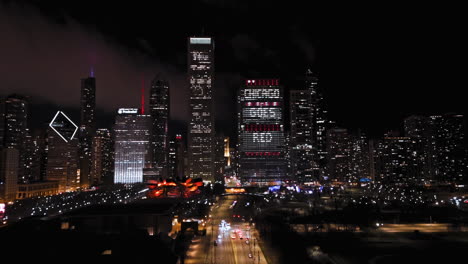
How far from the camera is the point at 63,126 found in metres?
168

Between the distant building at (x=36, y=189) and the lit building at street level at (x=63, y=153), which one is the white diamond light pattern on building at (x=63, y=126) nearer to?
the lit building at street level at (x=63, y=153)

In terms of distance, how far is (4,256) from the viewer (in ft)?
66.4

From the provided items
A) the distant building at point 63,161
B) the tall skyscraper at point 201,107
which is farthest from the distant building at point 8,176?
the tall skyscraper at point 201,107

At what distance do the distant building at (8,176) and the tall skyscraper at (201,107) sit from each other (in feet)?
244

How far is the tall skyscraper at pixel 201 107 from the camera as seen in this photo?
16638cm

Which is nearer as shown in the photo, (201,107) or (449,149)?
(449,149)

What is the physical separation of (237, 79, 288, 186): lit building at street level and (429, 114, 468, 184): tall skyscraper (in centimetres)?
6842

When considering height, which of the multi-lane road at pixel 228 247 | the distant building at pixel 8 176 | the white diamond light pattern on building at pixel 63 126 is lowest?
the multi-lane road at pixel 228 247

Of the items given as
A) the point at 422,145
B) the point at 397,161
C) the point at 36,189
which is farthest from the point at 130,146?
the point at 422,145

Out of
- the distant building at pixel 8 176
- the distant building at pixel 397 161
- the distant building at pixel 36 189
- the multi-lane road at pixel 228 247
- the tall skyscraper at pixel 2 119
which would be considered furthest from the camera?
the distant building at pixel 397 161

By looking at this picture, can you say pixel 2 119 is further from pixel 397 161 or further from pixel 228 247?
pixel 397 161

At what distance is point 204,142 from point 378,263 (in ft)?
446

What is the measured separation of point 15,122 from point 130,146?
168 ft

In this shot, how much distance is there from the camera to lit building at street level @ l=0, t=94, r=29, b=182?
15800cm
